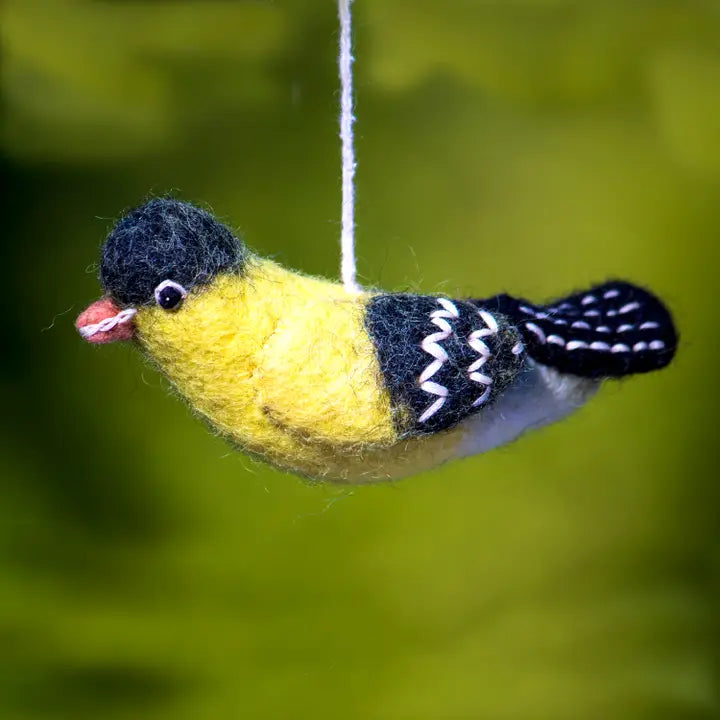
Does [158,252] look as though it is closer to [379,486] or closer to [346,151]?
[346,151]

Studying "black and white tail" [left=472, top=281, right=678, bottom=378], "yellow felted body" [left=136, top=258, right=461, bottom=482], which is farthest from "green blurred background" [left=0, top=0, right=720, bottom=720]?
"yellow felted body" [left=136, top=258, right=461, bottom=482]

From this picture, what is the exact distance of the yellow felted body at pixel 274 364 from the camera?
0.37 meters

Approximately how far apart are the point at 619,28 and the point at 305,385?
74 centimetres

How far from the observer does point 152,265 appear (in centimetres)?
35

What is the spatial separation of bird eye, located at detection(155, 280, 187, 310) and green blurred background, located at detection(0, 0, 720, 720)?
51 cm

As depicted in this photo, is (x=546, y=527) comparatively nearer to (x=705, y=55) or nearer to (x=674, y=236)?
(x=674, y=236)

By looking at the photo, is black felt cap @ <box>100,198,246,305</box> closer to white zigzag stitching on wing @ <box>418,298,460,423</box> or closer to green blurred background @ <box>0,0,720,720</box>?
white zigzag stitching on wing @ <box>418,298,460,423</box>

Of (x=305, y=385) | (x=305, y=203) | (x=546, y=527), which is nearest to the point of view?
(x=305, y=385)

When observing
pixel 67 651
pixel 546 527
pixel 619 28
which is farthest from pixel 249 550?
pixel 619 28

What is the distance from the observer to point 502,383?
15.8 inches

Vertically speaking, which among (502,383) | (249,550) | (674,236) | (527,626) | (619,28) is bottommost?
(502,383)

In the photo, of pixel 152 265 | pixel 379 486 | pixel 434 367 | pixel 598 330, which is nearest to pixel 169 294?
pixel 152 265

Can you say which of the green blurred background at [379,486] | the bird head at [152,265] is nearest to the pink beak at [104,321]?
the bird head at [152,265]

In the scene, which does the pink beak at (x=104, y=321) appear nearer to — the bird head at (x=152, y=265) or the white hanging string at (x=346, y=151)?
the bird head at (x=152, y=265)
